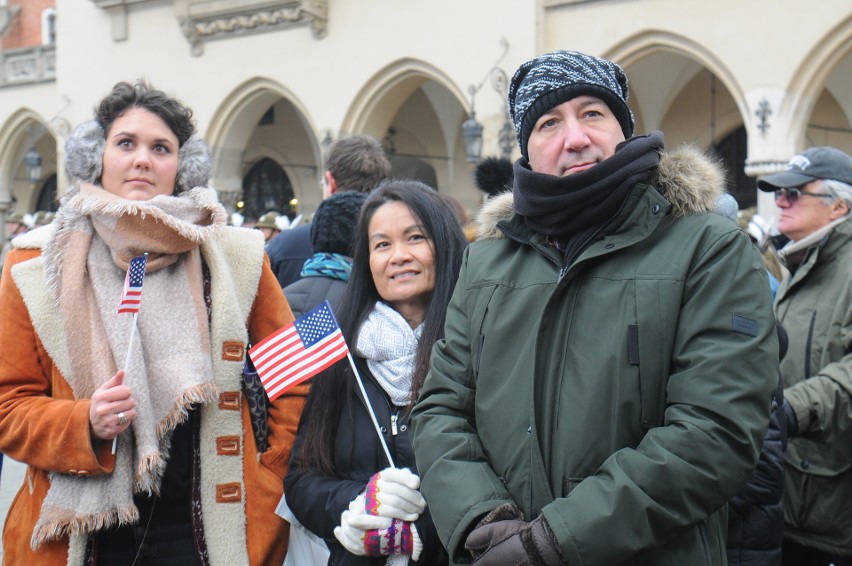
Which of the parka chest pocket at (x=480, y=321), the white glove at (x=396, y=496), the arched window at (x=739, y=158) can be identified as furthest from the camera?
the arched window at (x=739, y=158)

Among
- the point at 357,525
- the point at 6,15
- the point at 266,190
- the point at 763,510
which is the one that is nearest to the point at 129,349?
the point at 357,525

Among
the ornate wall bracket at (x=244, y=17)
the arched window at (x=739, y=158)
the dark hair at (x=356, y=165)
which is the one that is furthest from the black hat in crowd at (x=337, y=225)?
the arched window at (x=739, y=158)

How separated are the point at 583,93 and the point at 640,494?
2.96 ft

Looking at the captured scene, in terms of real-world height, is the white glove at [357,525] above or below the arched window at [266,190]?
below

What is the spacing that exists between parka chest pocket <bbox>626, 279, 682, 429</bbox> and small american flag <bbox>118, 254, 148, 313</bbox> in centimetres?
132

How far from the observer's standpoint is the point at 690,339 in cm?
179

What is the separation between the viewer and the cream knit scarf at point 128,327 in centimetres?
239

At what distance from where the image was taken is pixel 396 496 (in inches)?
90.1

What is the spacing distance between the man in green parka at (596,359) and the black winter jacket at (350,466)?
0.39m

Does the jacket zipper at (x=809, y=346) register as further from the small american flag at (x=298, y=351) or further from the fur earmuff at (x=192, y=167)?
the fur earmuff at (x=192, y=167)

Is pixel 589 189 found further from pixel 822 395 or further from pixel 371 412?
pixel 822 395

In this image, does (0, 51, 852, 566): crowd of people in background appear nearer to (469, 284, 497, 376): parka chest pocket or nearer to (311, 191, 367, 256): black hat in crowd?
(469, 284, 497, 376): parka chest pocket

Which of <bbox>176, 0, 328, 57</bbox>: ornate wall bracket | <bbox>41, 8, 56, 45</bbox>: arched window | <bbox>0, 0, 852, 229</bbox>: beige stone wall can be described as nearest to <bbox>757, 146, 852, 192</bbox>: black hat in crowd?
<bbox>0, 0, 852, 229</bbox>: beige stone wall

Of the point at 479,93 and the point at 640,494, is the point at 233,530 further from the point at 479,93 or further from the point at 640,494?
the point at 479,93
